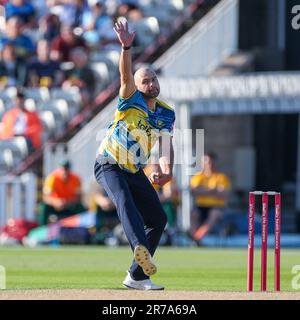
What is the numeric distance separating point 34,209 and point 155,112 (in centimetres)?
1074

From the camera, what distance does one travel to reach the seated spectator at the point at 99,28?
2566cm

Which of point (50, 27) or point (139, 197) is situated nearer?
point (139, 197)

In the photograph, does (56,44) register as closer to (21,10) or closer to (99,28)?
(99,28)

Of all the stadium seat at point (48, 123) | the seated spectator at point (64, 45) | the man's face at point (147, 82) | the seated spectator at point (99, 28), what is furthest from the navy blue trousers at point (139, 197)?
the seated spectator at point (99, 28)

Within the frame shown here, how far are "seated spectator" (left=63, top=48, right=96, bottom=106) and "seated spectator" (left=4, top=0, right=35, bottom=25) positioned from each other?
2.43 metres

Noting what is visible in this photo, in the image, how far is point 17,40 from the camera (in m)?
26.1

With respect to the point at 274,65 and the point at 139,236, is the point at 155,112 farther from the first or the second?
the point at 274,65

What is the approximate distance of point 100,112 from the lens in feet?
78.3

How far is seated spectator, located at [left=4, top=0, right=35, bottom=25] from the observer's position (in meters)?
27.0

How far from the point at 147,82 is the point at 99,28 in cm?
1466

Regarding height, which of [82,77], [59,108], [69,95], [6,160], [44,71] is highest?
[44,71]

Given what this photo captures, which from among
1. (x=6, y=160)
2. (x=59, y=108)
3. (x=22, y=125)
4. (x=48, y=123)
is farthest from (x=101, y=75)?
(x=6, y=160)
